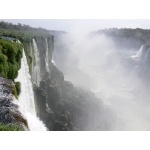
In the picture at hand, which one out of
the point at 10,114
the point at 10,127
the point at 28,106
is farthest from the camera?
the point at 28,106

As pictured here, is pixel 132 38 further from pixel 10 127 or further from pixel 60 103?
pixel 10 127

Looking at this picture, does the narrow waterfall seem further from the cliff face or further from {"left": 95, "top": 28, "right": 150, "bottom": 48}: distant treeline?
{"left": 95, "top": 28, "right": 150, "bottom": 48}: distant treeline

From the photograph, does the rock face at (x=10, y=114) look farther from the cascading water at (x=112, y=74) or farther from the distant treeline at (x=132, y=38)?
the distant treeline at (x=132, y=38)

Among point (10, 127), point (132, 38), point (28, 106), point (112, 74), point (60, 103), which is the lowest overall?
point (112, 74)

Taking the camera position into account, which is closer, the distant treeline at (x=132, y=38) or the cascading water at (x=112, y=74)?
the cascading water at (x=112, y=74)

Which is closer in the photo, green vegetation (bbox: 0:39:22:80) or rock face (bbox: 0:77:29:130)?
rock face (bbox: 0:77:29:130)

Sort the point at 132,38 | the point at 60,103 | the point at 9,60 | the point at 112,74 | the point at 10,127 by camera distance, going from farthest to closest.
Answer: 1. the point at 132,38
2. the point at 112,74
3. the point at 60,103
4. the point at 9,60
5. the point at 10,127

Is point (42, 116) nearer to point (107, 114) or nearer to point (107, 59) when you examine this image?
point (107, 114)

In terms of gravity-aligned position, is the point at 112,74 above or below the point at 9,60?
below

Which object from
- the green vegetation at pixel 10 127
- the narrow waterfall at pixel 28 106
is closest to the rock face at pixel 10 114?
the green vegetation at pixel 10 127

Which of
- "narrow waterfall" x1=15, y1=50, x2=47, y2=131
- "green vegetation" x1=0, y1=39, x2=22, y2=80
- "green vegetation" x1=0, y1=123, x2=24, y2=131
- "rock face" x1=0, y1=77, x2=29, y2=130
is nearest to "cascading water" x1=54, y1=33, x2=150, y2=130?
"narrow waterfall" x1=15, y1=50, x2=47, y2=131

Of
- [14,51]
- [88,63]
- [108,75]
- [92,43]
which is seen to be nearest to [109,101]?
[108,75]

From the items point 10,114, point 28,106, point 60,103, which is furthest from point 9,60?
point 60,103
